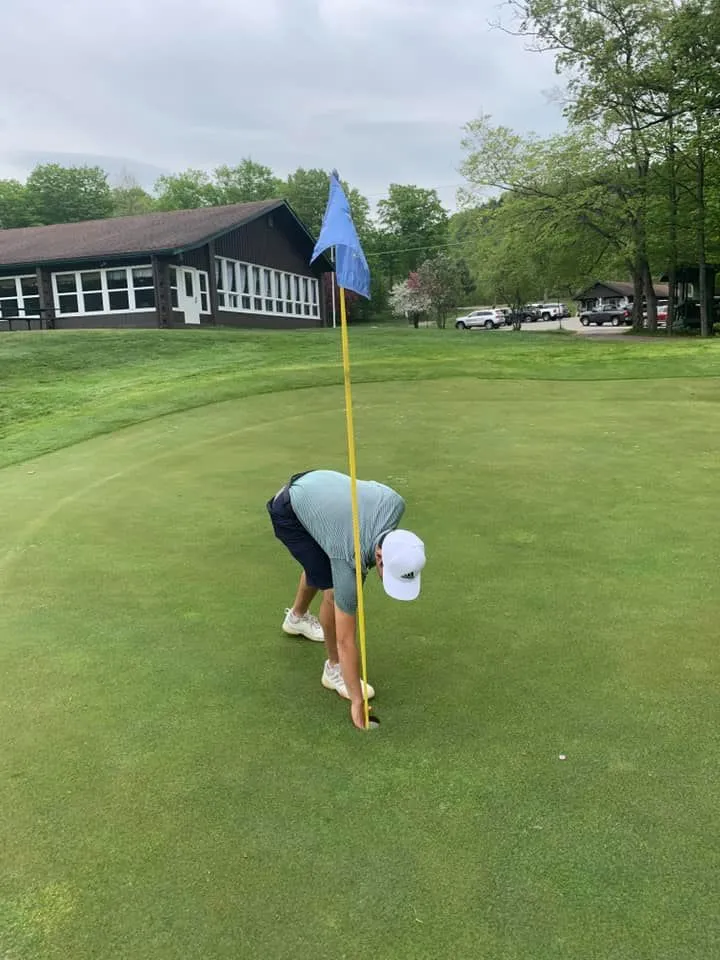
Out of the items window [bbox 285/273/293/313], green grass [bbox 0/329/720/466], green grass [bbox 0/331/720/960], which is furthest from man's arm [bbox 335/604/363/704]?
window [bbox 285/273/293/313]

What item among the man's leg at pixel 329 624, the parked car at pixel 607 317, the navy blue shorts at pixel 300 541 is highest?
the parked car at pixel 607 317

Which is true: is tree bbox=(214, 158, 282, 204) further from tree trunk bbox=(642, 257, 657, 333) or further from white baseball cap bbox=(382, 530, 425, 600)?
white baseball cap bbox=(382, 530, 425, 600)

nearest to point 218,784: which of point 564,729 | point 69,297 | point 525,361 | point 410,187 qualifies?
point 564,729

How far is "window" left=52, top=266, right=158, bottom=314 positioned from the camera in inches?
1025

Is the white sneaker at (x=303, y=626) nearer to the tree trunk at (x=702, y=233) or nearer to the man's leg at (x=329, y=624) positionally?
the man's leg at (x=329, y=624)

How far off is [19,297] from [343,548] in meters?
27.8

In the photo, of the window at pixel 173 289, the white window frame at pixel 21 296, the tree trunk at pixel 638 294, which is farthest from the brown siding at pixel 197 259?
the tree trunk at pixel 638 294

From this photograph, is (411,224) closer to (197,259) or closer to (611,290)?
(611,290)

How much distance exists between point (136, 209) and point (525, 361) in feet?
233

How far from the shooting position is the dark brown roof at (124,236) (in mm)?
25500

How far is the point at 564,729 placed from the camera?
321cm

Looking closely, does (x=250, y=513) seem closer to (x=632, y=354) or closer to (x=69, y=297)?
(x=632, y=354)

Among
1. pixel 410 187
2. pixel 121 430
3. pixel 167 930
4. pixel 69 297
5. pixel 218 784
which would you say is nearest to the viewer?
pixel 167 930

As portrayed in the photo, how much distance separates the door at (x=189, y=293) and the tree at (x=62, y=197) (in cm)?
4120
